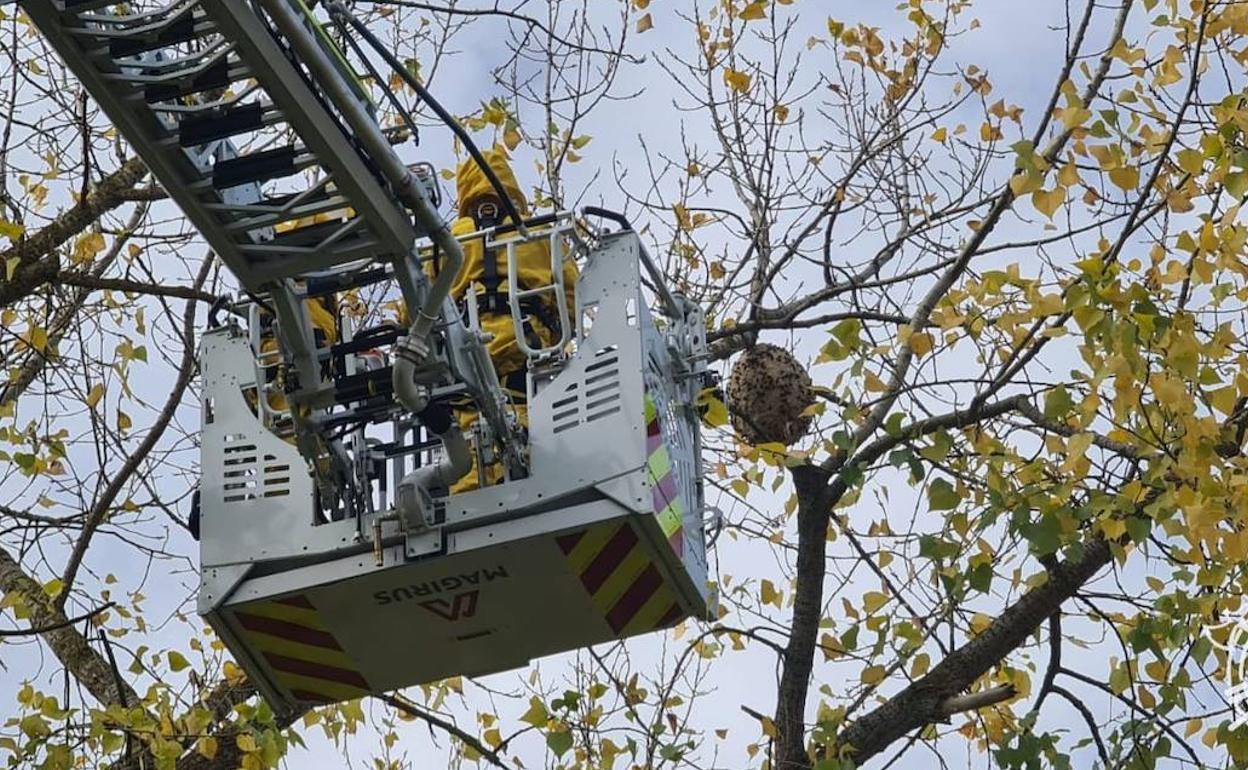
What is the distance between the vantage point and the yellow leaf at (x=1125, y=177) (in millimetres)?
7871

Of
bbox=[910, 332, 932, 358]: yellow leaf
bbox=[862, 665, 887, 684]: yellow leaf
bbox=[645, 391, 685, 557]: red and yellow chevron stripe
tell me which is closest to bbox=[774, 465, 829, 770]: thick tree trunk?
bbox=[862, 665, 887, 684]: yellow leaf

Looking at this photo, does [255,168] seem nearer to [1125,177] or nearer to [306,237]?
[306,237]

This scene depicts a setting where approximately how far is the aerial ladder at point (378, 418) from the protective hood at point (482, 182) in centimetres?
43

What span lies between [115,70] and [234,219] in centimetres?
70

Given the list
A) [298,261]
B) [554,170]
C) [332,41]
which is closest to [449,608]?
[298,261]

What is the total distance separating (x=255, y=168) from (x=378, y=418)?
1093 millimetres

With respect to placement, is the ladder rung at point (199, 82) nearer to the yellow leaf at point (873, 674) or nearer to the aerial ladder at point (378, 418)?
the aerial ladder at point (378, 418)

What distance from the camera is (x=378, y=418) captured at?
737cm

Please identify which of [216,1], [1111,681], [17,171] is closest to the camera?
[216,1]

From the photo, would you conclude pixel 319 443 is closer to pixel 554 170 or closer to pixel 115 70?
pixel 115 70

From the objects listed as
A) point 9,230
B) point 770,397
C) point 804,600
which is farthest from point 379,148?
point 804,600

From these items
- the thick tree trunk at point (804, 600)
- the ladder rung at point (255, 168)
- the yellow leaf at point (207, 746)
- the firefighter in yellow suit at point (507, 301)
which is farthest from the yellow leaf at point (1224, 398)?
the yellow leaf at point (207, 746)

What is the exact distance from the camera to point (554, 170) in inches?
419

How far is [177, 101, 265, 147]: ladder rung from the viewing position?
21.6ft
